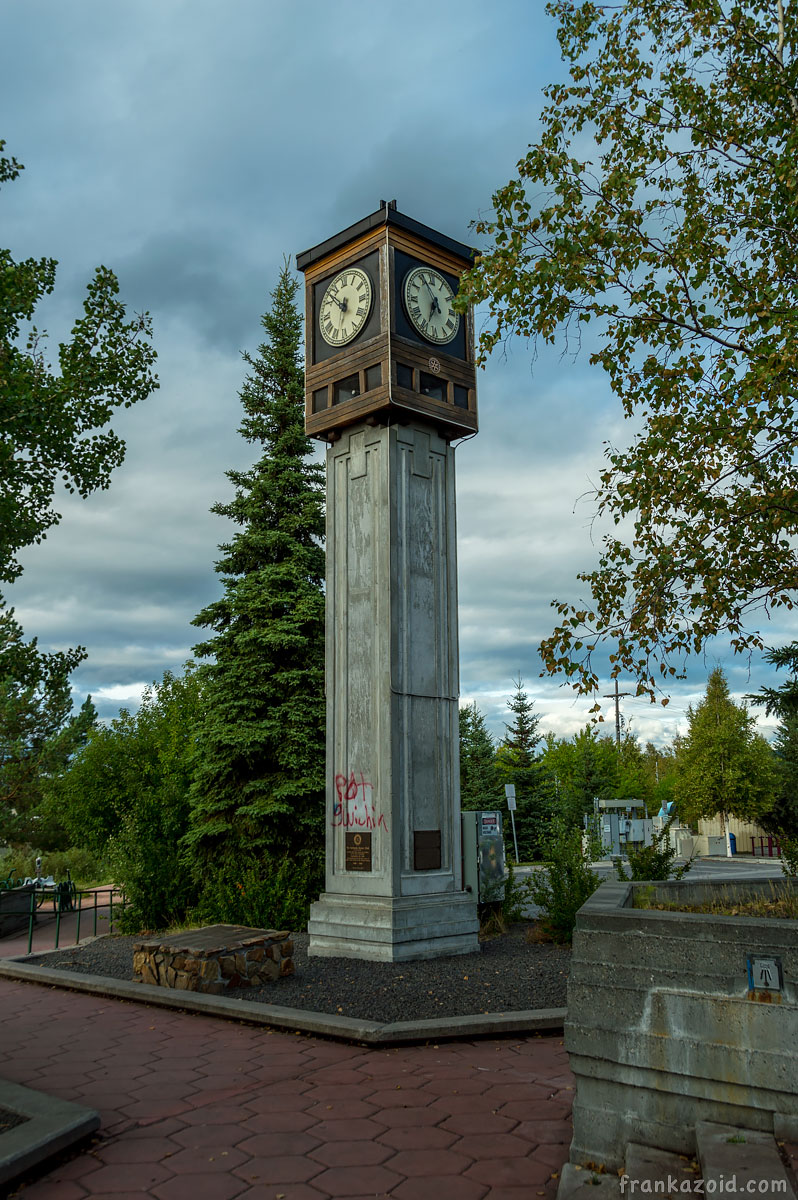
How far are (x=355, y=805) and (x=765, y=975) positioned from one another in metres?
8.38

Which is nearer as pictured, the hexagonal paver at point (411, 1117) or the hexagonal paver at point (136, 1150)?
the hexagonal paver at point (136, 1150)

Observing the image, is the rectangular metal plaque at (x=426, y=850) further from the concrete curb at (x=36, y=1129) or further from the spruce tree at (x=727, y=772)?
the spruce tree at (x=727, y=772)

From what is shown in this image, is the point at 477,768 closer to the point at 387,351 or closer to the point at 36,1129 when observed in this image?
the point at 387,351

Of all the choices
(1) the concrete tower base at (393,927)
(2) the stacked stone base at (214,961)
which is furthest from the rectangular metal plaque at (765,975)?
(1) the concrete tower base at (393,927)

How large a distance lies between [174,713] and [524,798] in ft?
50.2

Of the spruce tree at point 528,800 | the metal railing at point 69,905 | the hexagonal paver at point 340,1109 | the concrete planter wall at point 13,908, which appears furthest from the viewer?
the spruce tree at point 528,800

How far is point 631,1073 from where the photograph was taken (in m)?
4.49

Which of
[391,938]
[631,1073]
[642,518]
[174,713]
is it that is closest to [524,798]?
[174,713]

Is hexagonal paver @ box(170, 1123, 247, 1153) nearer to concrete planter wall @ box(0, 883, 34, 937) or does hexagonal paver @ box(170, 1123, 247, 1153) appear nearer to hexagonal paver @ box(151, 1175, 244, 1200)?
hexagonal paver @ box(151, 1175, 244, 1200)

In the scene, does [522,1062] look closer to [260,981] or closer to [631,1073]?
[631,1073]

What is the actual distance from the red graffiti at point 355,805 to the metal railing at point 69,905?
4899mm

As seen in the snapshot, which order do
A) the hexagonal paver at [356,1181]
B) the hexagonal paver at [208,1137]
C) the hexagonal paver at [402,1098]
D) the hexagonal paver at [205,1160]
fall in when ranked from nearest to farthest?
the hexagonal paver at [356,1181] → the hexagonal paver at [205,1160] → the hexagonal paver at [208,1137] → the hexagonal paver at [402,1098]

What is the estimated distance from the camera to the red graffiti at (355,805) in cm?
1197

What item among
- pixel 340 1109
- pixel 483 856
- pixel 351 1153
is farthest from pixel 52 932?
pixel 351 1153
